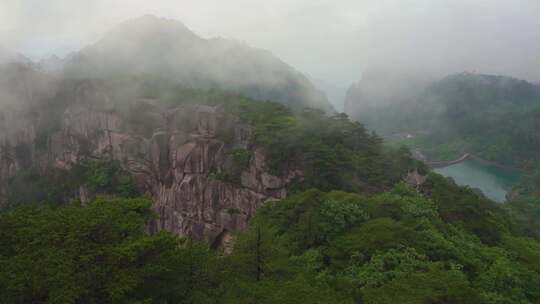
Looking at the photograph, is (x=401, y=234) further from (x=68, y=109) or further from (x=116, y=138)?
(x=68, y=109)

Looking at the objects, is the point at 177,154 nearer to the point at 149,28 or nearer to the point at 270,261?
the point at 270,261

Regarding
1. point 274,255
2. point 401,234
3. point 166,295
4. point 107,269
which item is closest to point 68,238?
point 107,269

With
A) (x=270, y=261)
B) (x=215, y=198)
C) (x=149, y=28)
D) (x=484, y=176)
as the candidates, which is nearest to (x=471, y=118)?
(x=484, y=176)

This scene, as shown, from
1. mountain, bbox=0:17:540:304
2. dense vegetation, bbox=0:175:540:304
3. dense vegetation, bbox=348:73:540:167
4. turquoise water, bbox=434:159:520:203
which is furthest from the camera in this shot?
dense vegetation, bbox=348:73:540:167

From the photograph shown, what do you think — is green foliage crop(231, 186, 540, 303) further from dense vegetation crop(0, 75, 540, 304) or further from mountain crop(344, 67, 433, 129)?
mountain crop(344, 67, 433, 129)

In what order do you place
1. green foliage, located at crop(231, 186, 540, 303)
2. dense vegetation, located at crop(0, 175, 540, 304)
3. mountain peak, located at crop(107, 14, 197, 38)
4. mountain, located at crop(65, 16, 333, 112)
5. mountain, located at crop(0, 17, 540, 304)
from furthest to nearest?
mountain peak, located at crop(107, 14, 197, 38), mountain, located at crop(65, 16, 333, 112), green foliage, located at crop(231, 186, 540, 303), mountain, located at crop(0, 17, 540, 304), dense vegetation, located at crop(0, 175, 540, 304)

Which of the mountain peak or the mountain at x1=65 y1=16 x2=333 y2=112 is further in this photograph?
the mountain peak

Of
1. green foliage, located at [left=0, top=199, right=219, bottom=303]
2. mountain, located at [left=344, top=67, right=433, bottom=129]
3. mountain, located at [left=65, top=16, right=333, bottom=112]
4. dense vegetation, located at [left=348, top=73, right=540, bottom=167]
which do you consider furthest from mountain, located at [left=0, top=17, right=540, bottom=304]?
mountain, located at [left=344, top=67, right=433, bottom=129]
